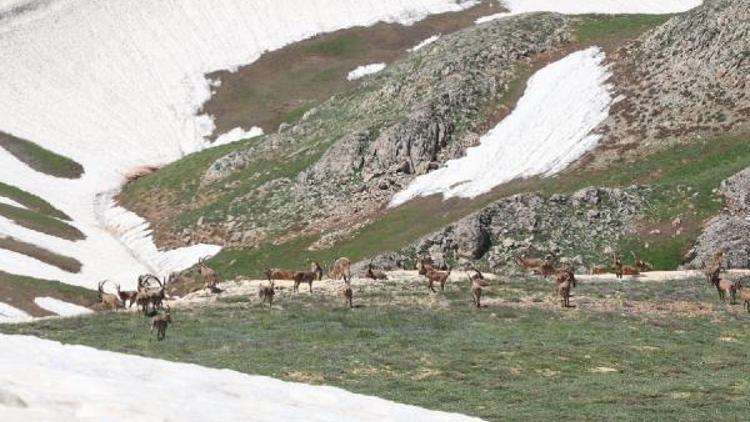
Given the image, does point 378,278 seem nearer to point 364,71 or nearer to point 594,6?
point 364,71

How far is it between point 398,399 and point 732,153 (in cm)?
4642

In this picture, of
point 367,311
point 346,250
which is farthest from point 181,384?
point 346,250

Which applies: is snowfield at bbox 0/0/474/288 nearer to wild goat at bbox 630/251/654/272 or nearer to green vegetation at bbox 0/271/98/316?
green vegetation at bbox 0/271/98/316

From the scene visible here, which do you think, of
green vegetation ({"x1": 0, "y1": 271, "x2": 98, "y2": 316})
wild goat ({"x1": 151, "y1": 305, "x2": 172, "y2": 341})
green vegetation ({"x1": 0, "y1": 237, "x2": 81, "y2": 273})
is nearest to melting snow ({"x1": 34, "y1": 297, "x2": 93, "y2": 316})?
green vegetation ({"x1": 0, "y1": 271, "x2": 98, "y2": 316})

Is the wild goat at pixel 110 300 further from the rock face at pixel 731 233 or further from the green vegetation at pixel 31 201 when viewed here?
the green vegetation at pixel 31 201

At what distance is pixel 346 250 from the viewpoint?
69875 mm

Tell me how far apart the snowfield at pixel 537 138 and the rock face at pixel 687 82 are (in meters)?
2.34

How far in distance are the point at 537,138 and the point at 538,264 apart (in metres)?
28.3

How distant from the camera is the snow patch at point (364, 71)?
130 metres

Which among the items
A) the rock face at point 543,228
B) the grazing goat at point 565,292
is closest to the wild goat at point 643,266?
the rock face at point 543,228

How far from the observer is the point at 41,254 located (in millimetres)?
77688

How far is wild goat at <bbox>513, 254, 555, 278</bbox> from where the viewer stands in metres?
49.8

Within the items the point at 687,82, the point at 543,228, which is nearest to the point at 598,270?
the point at 543,228

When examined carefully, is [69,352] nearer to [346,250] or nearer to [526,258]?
[526,258]
